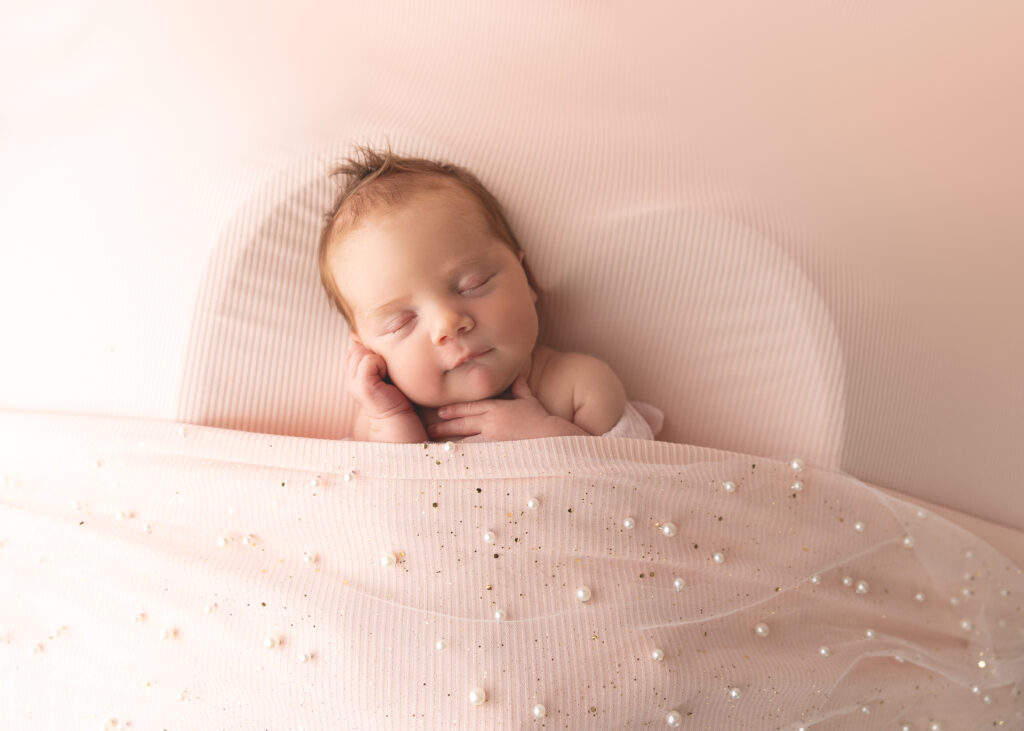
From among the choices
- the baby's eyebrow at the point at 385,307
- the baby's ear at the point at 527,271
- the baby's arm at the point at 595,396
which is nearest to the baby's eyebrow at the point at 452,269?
the baby's eyebrow at the point at 385,307

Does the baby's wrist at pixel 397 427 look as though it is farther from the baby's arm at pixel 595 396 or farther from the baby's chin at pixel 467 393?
the baby's arm at pixel 595 396

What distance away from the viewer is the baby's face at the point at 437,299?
41.9 inches

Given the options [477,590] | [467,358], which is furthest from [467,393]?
[477,590]

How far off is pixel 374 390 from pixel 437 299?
0.17m

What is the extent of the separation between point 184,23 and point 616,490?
113 centimetres

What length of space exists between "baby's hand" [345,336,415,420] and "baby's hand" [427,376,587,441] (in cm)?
7

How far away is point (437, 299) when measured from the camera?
1063 mm

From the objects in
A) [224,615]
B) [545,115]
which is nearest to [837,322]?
[545,115]

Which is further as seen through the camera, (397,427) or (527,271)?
(527,271)

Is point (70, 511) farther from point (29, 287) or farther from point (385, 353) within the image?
point (385, 353)

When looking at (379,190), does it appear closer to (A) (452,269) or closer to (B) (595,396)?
(A) (452,269)

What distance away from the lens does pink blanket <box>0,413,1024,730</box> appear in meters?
0.92

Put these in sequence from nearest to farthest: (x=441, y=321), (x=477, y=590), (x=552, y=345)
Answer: (x=477, y=590) → (x=441, y=321) → (x=552, y=345)

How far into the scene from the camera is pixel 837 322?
3.76 feet
